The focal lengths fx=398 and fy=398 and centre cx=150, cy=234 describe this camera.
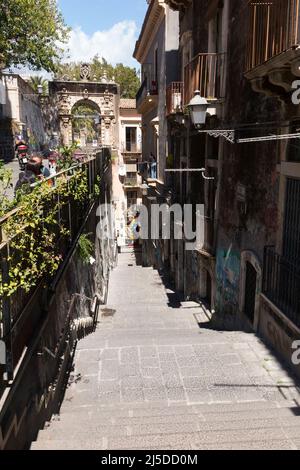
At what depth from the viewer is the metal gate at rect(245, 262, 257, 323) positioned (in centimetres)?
894

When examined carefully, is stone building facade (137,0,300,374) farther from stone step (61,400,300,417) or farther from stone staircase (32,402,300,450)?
stone staircase (32,402,300,450)

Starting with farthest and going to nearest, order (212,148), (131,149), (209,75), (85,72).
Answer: (131,149) < (85,72) < (212,148) < (209,75)

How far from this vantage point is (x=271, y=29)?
6.09 meters

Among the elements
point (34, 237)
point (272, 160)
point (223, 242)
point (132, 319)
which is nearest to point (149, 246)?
point (132, 319)

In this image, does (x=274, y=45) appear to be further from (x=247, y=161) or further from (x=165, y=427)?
(x=165, y=427)

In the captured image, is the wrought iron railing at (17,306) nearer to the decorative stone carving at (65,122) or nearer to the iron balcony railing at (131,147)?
the decorative stone carving at (65,122)

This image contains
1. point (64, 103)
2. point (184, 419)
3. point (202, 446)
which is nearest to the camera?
point (202, 446)

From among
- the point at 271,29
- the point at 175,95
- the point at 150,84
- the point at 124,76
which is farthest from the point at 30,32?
the point at 124,76

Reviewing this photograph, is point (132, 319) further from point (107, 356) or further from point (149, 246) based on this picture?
point (149, 246)

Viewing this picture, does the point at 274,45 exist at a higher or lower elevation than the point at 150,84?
lower

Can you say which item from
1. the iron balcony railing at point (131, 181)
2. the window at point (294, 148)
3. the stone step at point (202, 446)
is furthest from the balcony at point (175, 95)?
the iron balcony railing at point (131, 181)

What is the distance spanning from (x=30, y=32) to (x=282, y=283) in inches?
838

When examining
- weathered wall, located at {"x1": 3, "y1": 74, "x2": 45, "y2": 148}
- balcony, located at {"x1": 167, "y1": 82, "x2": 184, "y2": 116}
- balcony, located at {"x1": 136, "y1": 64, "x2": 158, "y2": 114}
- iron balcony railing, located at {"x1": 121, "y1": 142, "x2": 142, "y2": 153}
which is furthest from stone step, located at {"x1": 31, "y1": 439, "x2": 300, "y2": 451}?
iron balcony railing, located at {"x1": 121, "y1": 142, "x2": 142, "y2": 153}

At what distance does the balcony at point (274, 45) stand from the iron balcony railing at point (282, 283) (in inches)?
116
